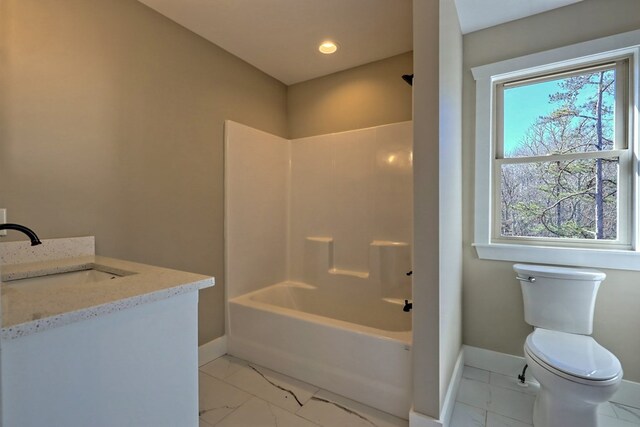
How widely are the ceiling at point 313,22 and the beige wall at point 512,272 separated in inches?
3.9

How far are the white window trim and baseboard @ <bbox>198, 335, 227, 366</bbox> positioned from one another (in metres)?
2.08

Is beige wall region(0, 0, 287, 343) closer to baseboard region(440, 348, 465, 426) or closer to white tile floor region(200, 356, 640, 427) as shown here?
white tile floor region(200, 356, 640, 427)

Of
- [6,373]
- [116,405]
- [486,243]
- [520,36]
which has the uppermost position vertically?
[520,36]

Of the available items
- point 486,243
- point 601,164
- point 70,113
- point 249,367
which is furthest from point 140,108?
point 601,164

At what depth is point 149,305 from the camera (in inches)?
35.1

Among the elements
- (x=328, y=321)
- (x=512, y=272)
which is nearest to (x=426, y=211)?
(x=328, y=321)

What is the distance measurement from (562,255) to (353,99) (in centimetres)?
202

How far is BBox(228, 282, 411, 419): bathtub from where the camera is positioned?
1627 mm

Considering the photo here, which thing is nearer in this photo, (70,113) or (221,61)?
(70,113)

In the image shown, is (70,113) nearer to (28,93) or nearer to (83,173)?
(28,93)

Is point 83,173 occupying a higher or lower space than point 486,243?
higher

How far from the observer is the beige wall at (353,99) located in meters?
2.50

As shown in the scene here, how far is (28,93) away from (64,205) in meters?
0.55

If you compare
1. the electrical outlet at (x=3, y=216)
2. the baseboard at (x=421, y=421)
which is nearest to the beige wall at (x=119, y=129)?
the electrical outlet at (x=3, y=216)
